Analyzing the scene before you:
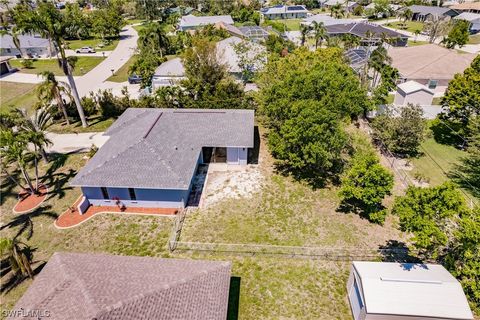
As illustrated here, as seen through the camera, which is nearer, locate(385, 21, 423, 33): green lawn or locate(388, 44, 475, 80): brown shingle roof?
locate(388, 44, 475, 80): brown shingle roof

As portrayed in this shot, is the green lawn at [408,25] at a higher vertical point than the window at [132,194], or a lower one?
higher

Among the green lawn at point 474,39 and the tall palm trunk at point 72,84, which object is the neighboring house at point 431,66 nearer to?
the green lawn at point 474,39

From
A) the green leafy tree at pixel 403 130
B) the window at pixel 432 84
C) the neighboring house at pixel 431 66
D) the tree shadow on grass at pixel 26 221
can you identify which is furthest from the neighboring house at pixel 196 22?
the tree shadow on grass at pixel 26 221

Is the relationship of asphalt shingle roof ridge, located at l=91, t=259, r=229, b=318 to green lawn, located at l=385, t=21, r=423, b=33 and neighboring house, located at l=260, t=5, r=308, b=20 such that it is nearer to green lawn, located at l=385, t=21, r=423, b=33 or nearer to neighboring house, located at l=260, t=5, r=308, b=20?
green lawn, located at l=385, t=21, r=423, b=33

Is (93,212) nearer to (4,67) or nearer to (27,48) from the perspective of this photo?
(4,67)

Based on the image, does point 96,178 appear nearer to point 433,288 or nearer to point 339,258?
point 339,258

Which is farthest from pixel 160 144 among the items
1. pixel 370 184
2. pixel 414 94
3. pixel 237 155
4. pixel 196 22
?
pixel 196 22

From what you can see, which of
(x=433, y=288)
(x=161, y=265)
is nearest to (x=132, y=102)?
(x=161, y=265)

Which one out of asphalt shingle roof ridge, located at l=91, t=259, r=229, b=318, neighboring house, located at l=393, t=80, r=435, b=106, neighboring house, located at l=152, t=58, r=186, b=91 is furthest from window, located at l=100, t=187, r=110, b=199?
neighboring house, located at l=393, t=80, r=435, b=106
